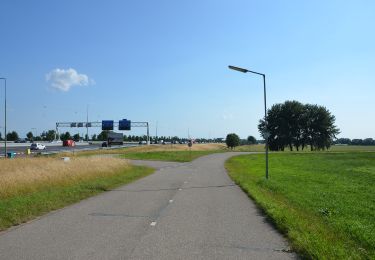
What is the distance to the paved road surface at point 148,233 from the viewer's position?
795cm

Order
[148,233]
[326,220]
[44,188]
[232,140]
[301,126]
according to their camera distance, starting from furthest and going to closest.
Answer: [232,140]
[301,126]
[44,188]
[326,220]
[148,233]

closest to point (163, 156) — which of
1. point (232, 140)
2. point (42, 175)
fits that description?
point (42, 175)

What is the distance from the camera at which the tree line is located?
113375 millimetres

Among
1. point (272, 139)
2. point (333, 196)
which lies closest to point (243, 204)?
point (333, 196)

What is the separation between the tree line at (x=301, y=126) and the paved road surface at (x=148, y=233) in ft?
336

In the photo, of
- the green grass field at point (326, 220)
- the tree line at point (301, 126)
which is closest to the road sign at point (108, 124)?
the tree line at point (301, 126)

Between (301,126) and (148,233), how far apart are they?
109623 millimetres

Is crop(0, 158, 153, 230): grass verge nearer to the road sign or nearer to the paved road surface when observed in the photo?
the paved road surface

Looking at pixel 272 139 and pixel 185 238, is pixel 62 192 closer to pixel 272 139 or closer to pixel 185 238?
pixel 185 238

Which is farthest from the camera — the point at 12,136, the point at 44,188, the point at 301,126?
the point at 12,136

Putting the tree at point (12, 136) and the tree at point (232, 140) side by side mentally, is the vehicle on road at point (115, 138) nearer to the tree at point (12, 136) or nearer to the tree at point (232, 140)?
the tree at point (232, 140)

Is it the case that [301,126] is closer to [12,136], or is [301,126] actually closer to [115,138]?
[115,138]

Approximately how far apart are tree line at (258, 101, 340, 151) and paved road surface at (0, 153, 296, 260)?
102367mm

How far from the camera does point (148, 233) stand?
9.81 meters
